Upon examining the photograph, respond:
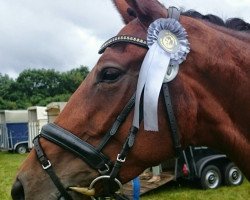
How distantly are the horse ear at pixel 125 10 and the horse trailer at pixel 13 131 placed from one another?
23227 mm

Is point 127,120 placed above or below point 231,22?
below

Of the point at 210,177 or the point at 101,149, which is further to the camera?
the point at 210,177

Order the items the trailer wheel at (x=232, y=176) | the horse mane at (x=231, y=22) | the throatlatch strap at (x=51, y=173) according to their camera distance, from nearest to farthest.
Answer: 1. the throatlatch strap at (x=51, y=173)
2. the horse mane at (x=231, y=22)
3. the trailer wheel at (x=232, y=176)

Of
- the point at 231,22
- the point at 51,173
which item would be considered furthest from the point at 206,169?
the point at 51,173

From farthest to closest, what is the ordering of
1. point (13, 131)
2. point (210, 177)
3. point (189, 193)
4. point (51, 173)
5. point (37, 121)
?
point (13, 131)
point (37, 121)
point (210, 177)
point (189, 193)
point (51, 173)

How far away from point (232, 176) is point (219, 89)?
31.8 feet

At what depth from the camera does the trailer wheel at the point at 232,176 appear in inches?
452

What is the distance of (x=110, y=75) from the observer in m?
2.47

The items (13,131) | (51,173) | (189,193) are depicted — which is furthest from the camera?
(13,131)

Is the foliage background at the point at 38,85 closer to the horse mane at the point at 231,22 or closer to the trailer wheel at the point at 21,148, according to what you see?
the trailer wheel at the point at 21,148

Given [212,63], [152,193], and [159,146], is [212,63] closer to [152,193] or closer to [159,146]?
[159,146]

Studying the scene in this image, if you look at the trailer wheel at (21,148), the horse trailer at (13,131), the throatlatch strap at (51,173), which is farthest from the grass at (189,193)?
the horse trailer at (13,131)

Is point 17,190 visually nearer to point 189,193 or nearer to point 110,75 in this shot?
point 110,75

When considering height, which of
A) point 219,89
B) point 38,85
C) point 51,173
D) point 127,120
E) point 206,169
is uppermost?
point 38,85
